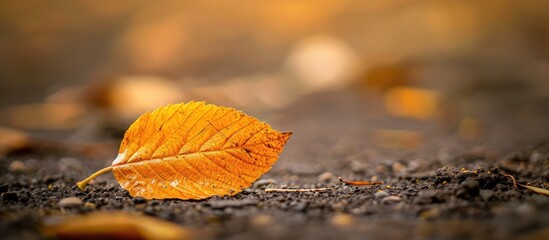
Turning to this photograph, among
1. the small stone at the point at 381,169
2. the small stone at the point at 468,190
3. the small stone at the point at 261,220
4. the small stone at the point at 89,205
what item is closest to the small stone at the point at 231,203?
the small stone at the point at 261,220

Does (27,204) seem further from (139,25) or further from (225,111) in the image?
(139,25)

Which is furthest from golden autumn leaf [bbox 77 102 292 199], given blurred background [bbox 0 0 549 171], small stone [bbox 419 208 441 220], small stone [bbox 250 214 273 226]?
blurred background [bbox 0 0 549 171]

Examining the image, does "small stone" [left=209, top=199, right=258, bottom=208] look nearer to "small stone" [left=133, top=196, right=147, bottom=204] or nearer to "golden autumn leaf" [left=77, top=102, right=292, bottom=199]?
"golden autumn leaf" [left=77, top=102, right=292, bottom=199]

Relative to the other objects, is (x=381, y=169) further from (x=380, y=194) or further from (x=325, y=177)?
(x=380, y=194)

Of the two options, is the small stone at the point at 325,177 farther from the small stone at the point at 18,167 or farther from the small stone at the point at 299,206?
the small stone at the point at 18,167

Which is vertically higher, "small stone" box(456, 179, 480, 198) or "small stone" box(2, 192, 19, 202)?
"small stone" box(2, 192, 19, 202)

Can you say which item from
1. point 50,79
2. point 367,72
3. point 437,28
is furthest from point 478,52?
point 50,79
